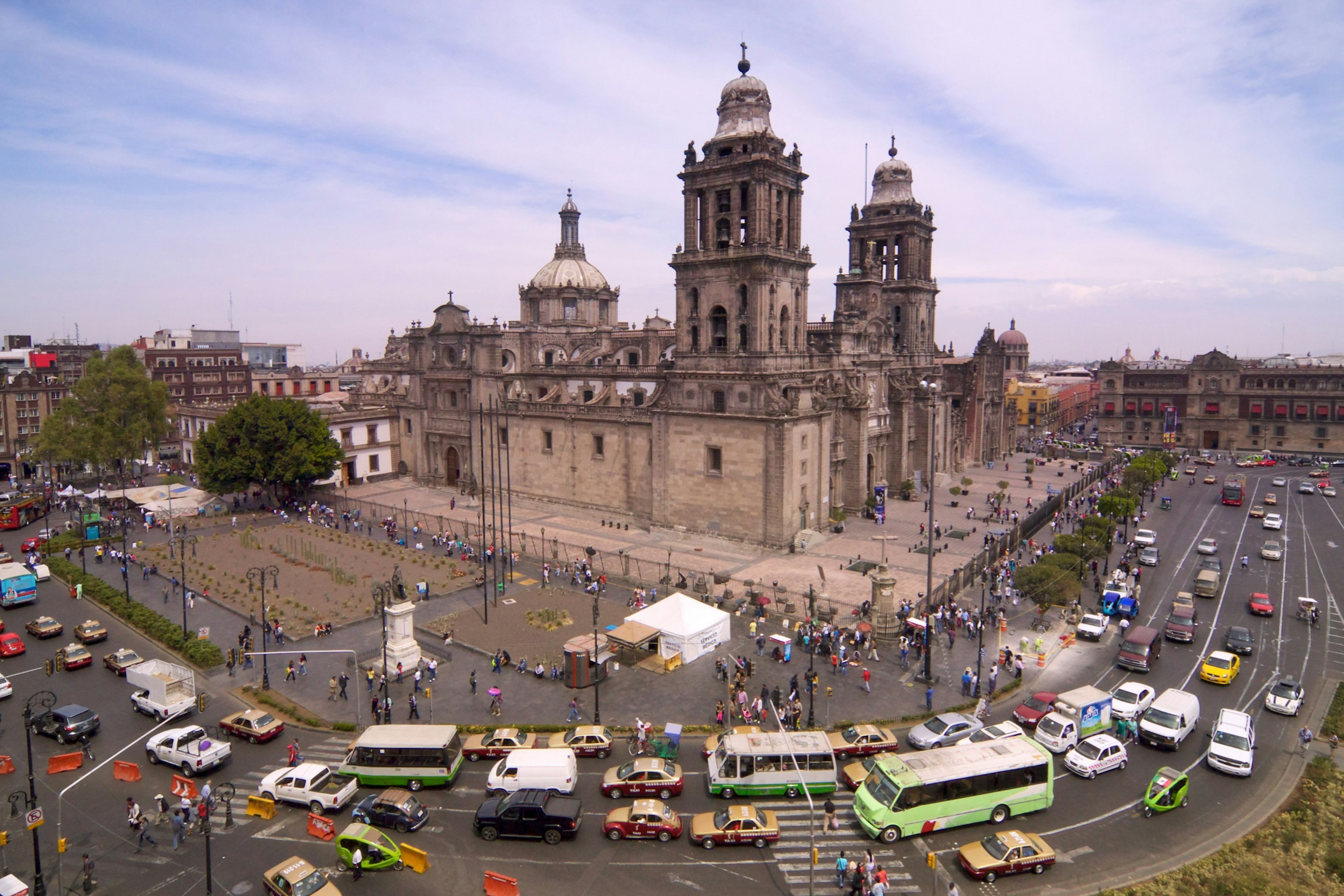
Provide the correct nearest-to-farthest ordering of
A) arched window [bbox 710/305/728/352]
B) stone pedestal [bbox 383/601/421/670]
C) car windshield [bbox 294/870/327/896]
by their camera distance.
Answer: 1. car windshield [bbox 294/870/327/896]
2. stone pedestal [bbox 383/601/421/670]
3. arched window [bbox 710/305/728/352]

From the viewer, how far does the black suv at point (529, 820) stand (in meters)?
19.7

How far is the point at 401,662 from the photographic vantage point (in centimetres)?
2973

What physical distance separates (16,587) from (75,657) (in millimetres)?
10704

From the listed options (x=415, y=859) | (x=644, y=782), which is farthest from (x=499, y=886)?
(x=644, y=782)

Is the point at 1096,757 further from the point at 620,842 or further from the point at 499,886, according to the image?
the point at 499,886

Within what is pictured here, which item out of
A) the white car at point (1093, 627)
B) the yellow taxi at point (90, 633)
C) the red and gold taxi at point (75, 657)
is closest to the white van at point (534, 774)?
the red and gold taxi at point (75, 657)

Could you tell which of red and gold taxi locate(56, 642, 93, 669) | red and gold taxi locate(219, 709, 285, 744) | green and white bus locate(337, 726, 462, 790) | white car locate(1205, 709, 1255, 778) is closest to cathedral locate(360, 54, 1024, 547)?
white car locate(1205, 709, 1255, 778)

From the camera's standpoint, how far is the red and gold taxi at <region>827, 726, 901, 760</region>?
77.4ft

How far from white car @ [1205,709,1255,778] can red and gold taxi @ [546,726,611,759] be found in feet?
59.3

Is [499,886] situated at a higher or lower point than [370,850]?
lower

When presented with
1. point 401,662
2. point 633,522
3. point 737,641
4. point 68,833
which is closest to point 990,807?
point 737,641

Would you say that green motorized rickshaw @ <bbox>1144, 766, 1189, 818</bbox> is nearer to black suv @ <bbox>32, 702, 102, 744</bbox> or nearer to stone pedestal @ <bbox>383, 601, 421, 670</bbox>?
stone pedestal @ <bbox>383, 601, 421, 670</bbox>

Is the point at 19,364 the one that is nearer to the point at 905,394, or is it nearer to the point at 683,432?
the point at 683,432

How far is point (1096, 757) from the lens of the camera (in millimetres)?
22625
